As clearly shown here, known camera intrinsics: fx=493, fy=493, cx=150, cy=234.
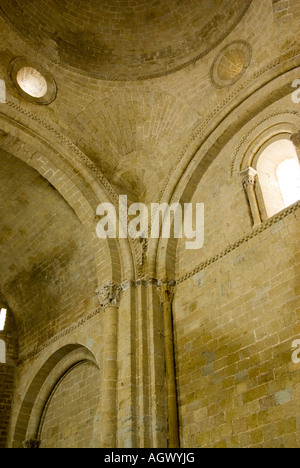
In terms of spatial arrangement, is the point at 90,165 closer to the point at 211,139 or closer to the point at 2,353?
the point at 211,139

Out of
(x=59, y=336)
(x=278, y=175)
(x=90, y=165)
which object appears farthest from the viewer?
(x=59, y=336)

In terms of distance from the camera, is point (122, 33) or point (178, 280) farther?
point (122, 33)

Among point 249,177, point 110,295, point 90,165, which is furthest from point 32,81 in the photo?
point 249,177

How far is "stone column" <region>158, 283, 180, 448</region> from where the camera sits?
8188 mm

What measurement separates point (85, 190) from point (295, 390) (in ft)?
20.0

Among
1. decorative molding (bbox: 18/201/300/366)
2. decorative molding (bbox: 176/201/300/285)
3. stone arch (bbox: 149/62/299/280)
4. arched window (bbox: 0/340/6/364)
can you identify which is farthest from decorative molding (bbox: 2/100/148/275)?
arched window (bbox: 0/340/6/364)

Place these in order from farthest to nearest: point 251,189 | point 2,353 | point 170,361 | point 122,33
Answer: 1. point 2,353
2. point 122,33
3. point 251,189
4. point 170,361

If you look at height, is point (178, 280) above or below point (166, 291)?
above

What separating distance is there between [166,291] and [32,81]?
558cm

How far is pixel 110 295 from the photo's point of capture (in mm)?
9812

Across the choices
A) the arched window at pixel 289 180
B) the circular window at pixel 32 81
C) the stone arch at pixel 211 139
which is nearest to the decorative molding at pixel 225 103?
the stone arch at pixel 211 139

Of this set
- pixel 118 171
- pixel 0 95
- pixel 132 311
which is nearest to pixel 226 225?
pixel 132 311

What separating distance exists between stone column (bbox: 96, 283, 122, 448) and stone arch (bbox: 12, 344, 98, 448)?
2.12m

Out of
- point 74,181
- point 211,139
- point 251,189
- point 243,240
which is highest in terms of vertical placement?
point 211,139
